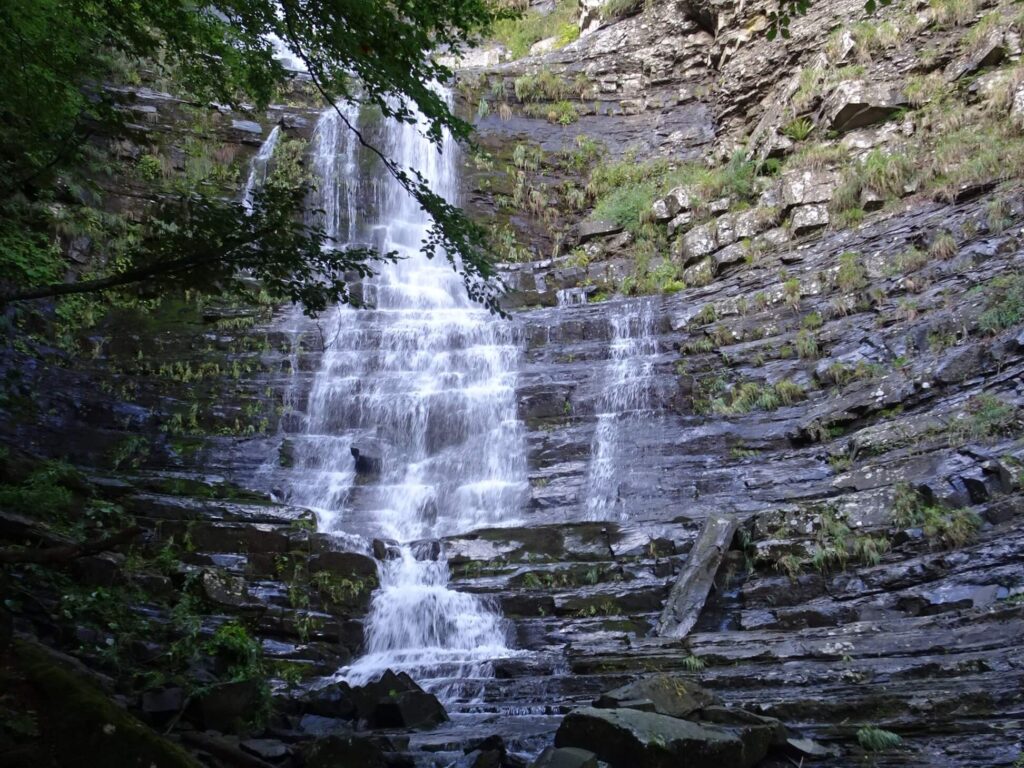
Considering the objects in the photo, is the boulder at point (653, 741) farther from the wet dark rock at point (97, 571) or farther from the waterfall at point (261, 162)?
the waterfall at point (261, 162)

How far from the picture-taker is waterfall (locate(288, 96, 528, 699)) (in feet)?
31.1

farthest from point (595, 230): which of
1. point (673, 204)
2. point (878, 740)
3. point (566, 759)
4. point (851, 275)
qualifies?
point (566, 759)

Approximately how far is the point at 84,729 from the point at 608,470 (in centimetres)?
964

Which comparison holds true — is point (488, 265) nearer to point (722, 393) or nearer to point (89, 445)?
point (722, 393)

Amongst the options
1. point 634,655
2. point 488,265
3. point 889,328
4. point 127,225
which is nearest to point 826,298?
point 889,328

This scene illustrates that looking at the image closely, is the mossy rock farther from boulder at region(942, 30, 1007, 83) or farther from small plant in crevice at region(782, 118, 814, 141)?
boulder at region(942, 30, 1007, 83)

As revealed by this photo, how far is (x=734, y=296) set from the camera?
50.6 feet

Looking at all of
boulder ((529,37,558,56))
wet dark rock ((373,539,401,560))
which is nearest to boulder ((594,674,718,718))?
wet dark rock ((373,539,401,560))

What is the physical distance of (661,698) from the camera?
586 centimetres

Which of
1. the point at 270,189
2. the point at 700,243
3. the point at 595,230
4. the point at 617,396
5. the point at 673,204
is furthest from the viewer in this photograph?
the point at 595,230

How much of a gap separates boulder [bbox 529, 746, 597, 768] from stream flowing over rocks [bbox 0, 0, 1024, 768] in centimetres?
11

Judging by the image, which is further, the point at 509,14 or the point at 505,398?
the point at 505,398

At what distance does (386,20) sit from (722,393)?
30.5 feet

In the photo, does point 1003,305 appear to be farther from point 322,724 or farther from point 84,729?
point 84,729
